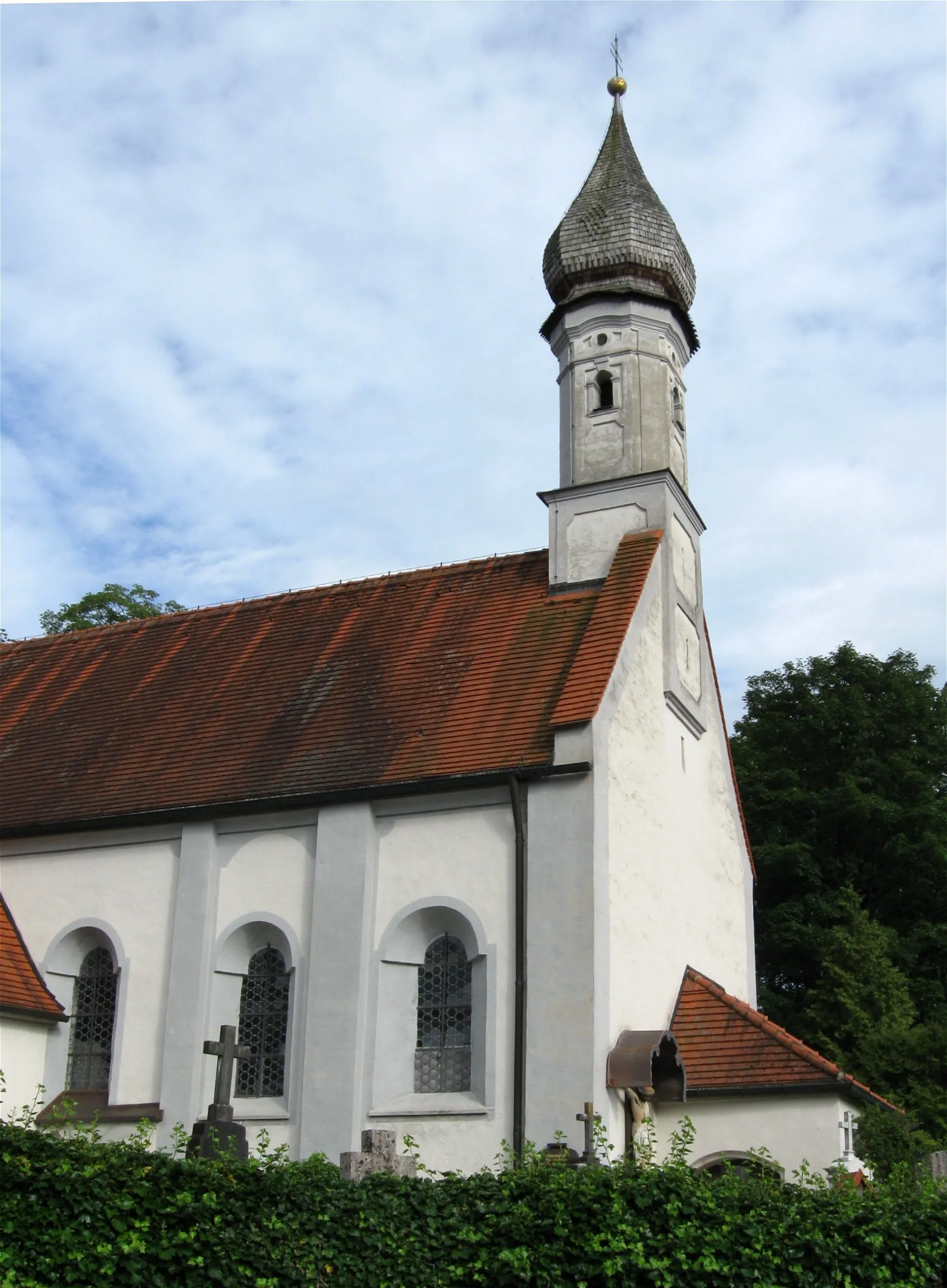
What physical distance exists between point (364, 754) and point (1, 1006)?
197 inches

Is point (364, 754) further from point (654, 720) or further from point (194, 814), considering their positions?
point (654, 720)

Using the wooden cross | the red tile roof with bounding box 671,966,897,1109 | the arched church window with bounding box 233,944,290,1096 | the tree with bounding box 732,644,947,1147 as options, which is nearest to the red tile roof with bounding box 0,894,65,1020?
the arched church window with bounding box 233,944,290,1096

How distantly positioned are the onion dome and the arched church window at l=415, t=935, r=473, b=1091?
32.2 feet

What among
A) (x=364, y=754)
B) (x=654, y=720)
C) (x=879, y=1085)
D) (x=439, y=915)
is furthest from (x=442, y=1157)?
(x=879, y=1085)

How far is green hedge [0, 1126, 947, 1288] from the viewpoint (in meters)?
8.84

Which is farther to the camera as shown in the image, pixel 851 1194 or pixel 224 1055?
pixel 224 1055

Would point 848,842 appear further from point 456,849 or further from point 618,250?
point 456,849

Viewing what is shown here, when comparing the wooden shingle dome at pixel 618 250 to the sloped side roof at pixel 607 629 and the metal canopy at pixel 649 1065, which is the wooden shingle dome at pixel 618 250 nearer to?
the sloped side roof at pixel 607 629

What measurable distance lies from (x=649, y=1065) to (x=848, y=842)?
660 inches

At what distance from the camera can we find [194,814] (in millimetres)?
17031

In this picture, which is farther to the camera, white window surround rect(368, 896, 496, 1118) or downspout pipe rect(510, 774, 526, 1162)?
white window surround rect(368, 896, 496, 1118)

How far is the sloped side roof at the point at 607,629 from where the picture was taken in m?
15.7

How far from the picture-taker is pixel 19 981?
17078mm

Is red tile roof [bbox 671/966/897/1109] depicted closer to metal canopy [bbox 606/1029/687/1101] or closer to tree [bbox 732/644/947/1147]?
metal canopy [bbox 606/1029/687/1101]
